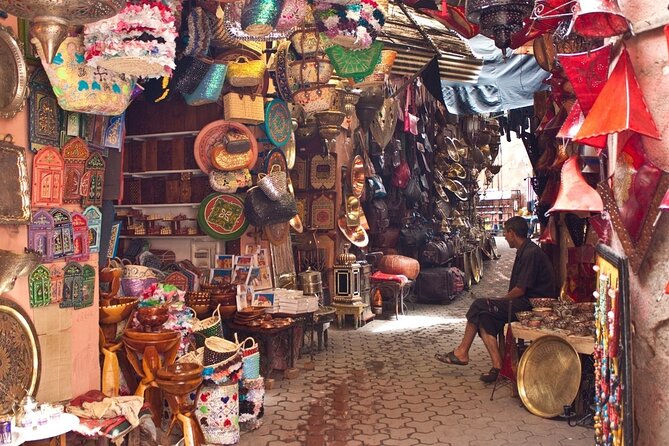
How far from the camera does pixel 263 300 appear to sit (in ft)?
19.7

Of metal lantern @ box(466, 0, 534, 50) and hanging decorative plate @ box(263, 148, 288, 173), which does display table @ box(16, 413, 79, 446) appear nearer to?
metal lantern @ box(466, 0, 534, 50)

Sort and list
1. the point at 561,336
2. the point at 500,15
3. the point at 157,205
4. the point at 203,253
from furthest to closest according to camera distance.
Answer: the point at 157,205, the point at 203,253, the point at 561,336, the point at 500,15

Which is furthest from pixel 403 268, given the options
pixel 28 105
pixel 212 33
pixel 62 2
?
pixel 62 2

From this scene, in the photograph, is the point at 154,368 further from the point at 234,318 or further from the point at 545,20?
the point at 545,20

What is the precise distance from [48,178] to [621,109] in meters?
2.76

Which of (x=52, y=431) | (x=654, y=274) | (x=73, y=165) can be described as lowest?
(x=52, y=431)

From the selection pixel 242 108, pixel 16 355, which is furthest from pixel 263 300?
pixel 16 355

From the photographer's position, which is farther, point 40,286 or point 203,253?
point 203,253

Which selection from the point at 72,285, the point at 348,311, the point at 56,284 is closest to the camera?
the point at 56,284

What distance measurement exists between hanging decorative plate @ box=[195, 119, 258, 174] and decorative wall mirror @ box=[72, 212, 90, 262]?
251 cm

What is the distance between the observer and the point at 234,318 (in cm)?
566

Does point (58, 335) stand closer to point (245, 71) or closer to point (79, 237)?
point (79, 237)

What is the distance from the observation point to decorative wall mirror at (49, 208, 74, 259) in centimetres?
326

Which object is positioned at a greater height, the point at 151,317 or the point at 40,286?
the point at 40,286
